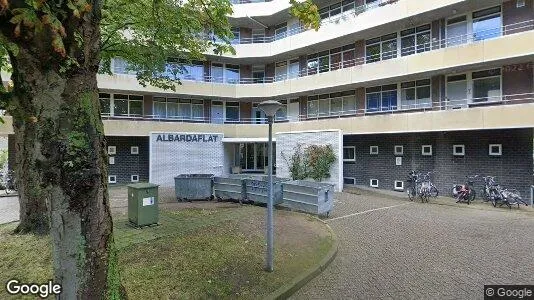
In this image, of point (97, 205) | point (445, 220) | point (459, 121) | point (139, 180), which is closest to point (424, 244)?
point (445, 220)

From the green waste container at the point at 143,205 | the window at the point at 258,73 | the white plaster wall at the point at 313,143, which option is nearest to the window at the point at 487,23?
the white plaster wall at the point at 313,143

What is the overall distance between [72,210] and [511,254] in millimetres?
8379

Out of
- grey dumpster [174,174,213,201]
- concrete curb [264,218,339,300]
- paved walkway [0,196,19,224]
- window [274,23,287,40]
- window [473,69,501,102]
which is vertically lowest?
concrete curb [264,218,339,300]

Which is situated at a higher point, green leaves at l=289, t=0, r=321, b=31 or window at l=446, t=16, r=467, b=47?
window at l=446, t=16, r=467, b=47

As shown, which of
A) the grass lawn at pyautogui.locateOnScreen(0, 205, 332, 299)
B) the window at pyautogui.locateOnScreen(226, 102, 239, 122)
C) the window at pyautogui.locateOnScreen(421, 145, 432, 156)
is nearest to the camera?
the grass lawn at pyautogui.locateOnScreen(0, 205, 332, 299)

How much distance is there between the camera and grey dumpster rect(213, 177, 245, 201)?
13.0 m

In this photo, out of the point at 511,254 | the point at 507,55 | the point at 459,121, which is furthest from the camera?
the point at 459,121

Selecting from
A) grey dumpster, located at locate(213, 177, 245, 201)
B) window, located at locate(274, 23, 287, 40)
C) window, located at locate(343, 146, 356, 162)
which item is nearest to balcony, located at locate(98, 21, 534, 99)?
window, located at locate(274, 23, 287, 40)

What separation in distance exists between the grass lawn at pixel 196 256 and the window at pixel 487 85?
10.9 metres

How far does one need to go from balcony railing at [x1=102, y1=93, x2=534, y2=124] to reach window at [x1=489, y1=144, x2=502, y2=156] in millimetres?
1857

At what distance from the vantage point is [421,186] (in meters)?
15.0

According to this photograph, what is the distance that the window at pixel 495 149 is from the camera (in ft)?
47.6

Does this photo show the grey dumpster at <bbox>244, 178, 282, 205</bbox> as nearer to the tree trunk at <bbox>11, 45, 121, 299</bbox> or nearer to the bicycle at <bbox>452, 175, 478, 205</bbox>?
the bicycle at <bbox>452, 175, 478, 205</bbox>

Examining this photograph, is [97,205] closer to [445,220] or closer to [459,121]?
[445,220]
